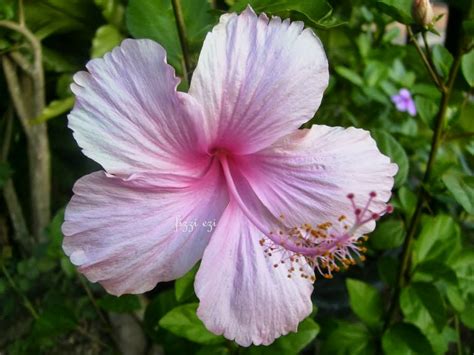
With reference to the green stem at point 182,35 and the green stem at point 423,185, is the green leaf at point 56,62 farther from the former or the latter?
the green stem at point 423,185

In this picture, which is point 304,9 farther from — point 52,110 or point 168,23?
point 52,110

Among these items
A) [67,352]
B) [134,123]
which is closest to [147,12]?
[134,123]

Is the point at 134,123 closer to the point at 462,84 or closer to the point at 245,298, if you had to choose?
the point at 245,298

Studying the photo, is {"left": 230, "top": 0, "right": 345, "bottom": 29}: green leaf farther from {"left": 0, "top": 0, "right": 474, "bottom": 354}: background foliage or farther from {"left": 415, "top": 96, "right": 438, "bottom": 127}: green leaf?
{"left": 415, "top": 96, "right": 438, "bottom": 127}: green leaf

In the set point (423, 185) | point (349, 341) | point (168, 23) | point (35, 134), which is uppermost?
point (168, 23)

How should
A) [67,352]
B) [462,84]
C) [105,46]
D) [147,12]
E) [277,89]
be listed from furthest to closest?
1. [105,46]
2. [67,352]
3. [462,84]
4. [147,12]
5. [277,89]

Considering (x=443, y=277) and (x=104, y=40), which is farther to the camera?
(x=104, y=40)

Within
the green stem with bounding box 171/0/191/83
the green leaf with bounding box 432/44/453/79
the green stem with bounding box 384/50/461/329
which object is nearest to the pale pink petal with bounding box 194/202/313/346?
the green stem with bounding box 171/0/191/83

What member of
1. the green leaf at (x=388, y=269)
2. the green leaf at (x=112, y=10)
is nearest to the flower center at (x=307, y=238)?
the green leaf at (x=388, y=269)

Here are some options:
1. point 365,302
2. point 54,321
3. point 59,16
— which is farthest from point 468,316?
point 59,16
